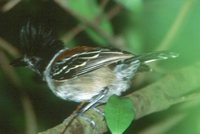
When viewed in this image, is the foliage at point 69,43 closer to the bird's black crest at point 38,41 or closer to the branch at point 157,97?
the branch at point 157,97

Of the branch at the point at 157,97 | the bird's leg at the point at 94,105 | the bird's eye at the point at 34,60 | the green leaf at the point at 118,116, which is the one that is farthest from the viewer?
the bird's eye at the point at 34,60

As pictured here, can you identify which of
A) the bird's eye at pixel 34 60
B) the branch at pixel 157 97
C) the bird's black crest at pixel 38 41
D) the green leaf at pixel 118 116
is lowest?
the branch at pixel 157 97

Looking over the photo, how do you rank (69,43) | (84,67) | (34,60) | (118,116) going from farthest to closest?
(69,43)
(34,60)
(84,67)
(118,116)

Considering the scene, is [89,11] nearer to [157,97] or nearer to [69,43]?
[157,97]

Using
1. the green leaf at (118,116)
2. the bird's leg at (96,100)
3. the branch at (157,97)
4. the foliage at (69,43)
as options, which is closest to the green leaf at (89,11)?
the foliage at (69,43)

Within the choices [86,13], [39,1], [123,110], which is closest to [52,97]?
[39,1]

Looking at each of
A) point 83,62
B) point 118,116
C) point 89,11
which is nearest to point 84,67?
point 83,62

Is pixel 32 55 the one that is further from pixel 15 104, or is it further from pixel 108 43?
pixel 15 104
